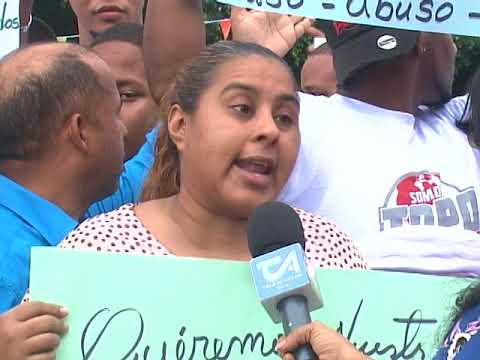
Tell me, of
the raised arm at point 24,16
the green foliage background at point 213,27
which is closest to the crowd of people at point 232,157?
the raised arm at point 24,16

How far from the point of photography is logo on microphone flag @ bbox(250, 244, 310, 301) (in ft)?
5.67

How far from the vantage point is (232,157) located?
248cm

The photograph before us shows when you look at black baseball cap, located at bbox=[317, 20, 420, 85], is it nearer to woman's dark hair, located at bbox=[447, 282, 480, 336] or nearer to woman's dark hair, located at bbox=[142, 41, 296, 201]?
woman's dark hair, located at bbox=[142, 41, 296, 201]

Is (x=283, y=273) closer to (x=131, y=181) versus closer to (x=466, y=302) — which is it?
(x=466, y=302)

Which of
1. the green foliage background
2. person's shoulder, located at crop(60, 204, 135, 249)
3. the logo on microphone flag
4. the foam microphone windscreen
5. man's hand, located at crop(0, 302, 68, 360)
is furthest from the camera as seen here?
the green foliage background

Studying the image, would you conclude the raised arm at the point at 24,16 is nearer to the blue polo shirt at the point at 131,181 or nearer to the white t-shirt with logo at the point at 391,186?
the blue polo shirt at the point at 131,181

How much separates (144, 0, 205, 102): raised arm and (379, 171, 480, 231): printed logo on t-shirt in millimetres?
755

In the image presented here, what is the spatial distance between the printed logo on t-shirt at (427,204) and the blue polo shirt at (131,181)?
676mm

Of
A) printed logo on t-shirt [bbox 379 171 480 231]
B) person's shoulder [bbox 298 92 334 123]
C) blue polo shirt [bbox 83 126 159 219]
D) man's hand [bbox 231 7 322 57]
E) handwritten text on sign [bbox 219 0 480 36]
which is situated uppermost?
handwritten text on sign [bbox 219 0 480 36]

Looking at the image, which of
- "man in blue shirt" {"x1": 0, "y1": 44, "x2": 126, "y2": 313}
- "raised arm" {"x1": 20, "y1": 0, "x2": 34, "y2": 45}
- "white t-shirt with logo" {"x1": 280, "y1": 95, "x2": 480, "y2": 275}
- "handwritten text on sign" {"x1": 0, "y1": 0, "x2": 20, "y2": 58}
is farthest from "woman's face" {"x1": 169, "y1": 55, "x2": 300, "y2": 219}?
"raised arm" {"x1": 20, "y1": 0, "x2": 34, "y2": 45}

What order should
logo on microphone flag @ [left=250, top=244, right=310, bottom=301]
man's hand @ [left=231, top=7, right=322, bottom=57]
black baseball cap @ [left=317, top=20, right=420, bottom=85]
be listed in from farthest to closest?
man's hand @ [left=231, top=7, right=322, bottom=57] → black baseball cap @ [left=317, top=20, right=420, bottom=85] → logo on microphone flag @ [left=250, top=244, right=310, bottom=301]

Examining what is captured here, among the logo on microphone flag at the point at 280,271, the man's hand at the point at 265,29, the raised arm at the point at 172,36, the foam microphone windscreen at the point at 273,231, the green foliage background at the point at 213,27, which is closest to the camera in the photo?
the logo on microphone flag at the point at 280,271

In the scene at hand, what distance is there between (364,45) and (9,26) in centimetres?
113

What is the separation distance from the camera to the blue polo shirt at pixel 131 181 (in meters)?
3.17
